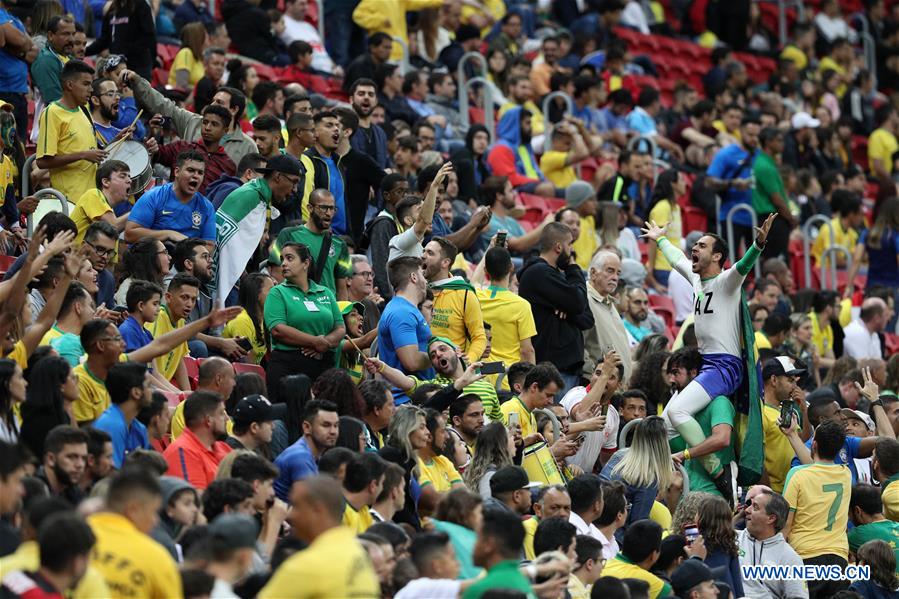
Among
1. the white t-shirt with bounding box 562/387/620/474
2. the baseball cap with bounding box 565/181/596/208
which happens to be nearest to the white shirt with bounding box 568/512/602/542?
the white t-shirt with bounding box 562/387/620/474

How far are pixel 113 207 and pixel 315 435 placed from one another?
13.6 ft

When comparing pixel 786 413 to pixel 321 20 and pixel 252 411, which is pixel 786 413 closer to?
pixel 252 411

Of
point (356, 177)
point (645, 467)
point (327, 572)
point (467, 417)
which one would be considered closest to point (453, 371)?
point (467, 417)

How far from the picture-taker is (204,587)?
697 cm

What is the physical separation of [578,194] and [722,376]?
15.8 feet

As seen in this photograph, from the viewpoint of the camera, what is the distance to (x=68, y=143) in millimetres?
12914

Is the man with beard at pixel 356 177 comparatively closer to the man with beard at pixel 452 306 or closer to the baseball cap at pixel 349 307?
the man with beard at pixel 452 306

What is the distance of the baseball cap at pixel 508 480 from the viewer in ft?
31.1

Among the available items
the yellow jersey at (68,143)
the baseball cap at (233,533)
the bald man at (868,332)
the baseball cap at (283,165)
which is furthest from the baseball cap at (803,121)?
the baseball cap at (233,533)

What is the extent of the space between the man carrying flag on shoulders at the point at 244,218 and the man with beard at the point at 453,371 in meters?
1.64

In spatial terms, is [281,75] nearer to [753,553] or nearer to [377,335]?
[377,335]

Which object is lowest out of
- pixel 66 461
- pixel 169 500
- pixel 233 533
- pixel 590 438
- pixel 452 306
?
pixel 590 438

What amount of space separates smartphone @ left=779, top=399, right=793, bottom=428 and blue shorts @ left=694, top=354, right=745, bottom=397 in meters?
0.49

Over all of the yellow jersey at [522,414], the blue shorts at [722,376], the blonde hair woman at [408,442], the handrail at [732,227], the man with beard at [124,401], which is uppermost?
the man with beard at [124,401]
